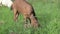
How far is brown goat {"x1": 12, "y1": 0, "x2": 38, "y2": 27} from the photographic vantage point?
9.57m

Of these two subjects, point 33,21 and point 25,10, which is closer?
point 33,21

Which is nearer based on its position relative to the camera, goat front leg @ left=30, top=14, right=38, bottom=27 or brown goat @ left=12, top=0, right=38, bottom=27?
goat front leg @ left=30, top=14, right=38, bottom=27

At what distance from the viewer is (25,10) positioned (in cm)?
1011

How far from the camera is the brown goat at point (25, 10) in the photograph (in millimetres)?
9574

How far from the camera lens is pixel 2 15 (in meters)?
11.0

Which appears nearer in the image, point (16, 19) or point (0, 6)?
point (16, 19)

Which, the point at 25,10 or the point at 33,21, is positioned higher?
the point at 25,10

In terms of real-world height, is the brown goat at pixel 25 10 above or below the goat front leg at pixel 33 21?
above

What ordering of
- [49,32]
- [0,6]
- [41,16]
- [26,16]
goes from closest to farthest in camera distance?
[49,32] → [26,16] → [41,16] → [0,6]

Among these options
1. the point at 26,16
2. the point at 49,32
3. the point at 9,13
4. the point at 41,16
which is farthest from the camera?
the point at 9,13

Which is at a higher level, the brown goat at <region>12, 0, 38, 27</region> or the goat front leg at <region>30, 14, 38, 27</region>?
the brown goat at <region>12, 0, 38, 27</region>

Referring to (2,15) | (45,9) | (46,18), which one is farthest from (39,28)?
(45,9)

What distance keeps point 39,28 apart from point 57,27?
82 cm

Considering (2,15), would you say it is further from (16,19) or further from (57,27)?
(57,27)
